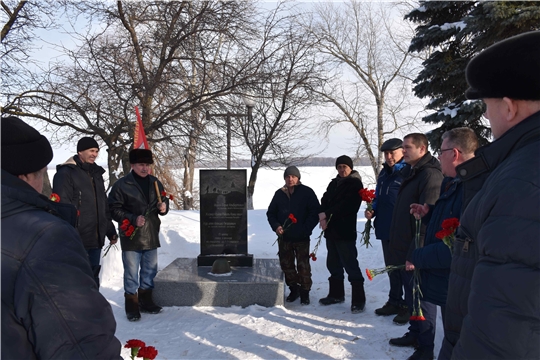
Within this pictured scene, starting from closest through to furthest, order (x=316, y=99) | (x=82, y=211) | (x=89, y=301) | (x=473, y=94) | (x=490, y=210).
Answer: (x=490, y=210)
(x=89, y=301)
(x=473, y=94)
(x=82, y=211)
(x=316, y=99)

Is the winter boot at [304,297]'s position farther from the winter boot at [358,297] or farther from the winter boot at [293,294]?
the winter boot at [358,297]

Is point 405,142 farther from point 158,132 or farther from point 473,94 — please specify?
point 158,132

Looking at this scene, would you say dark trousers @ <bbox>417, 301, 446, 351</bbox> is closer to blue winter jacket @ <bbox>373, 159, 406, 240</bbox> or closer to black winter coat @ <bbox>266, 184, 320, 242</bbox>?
blue winter jacket @ <bbox>373, 159, 406, 240</bbox>

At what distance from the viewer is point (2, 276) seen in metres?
1.50

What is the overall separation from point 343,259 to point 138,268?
2693 mm

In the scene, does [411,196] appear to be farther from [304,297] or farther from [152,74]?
[152,74]

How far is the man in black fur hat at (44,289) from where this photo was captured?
150 centimetres

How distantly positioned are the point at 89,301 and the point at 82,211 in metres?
4.00

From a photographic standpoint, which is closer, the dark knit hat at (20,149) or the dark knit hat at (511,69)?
the dark knit hat at (511,69)

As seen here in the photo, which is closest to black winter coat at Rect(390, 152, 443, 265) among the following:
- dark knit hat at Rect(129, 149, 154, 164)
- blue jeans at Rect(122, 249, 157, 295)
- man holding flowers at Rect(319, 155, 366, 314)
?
man holding flowers at Rect(319, 155, 366, 314)

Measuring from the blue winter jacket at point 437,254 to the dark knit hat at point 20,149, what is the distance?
2.38 meters

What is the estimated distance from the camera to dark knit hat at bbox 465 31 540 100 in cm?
151

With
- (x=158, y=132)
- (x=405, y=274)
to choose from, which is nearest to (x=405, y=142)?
(x=405, y=274)

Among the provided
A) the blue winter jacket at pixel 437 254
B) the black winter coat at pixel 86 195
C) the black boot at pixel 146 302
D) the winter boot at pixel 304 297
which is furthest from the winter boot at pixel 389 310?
the black winter coat at pixel 86 195
